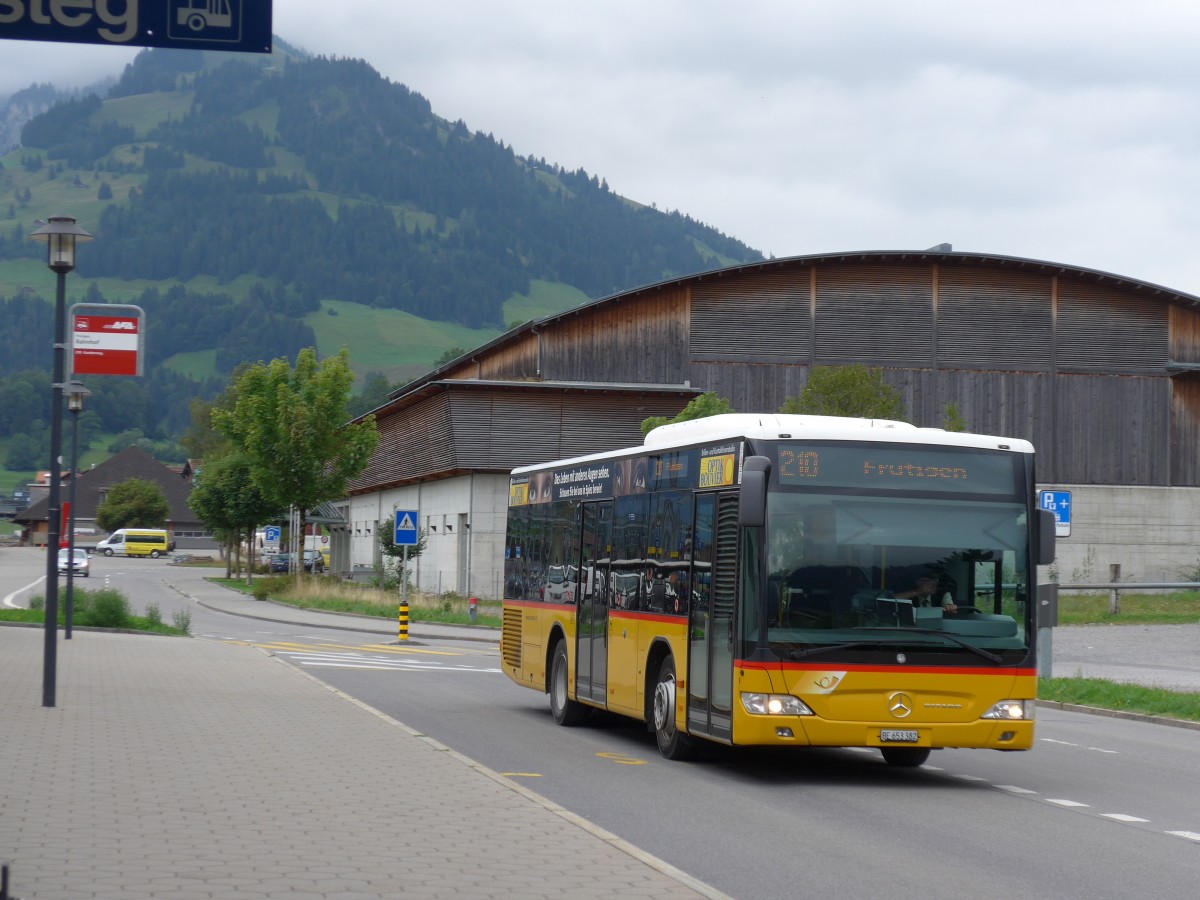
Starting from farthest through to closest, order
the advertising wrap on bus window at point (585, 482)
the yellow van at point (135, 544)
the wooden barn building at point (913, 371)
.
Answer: the yellow van at point (135, 544)
the wooden barn building at point (913, 371)
the advertising wrap on bus window at point (585, 482)

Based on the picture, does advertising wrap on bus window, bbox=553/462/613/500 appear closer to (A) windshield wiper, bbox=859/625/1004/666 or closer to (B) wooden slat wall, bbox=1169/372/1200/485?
(A) windshield wiper, bbox=859/625/1004/666

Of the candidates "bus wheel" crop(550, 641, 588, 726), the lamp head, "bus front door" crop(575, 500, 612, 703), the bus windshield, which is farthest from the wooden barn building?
the bus windshield

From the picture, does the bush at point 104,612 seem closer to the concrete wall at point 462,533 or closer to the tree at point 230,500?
the concrete wall at point 462,533

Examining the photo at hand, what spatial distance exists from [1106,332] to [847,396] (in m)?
18.4

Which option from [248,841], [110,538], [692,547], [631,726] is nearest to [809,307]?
[631,726]

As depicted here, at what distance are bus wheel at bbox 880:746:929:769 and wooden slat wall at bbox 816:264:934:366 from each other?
44.4 m

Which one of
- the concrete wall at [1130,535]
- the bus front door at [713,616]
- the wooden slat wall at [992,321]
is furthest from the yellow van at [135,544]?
the bus front door at [713,616]

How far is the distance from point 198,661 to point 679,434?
43.6 feet

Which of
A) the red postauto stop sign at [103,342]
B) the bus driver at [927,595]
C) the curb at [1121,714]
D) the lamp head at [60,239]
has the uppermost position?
the lamp head at [60,239]

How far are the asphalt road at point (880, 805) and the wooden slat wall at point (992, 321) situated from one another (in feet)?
129

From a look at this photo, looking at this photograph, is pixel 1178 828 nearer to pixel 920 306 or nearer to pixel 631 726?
pixel 631 726

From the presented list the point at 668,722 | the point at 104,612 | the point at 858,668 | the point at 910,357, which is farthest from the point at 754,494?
the point at 910,357

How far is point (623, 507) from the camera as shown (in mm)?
16672

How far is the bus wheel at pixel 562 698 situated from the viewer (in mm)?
18312
